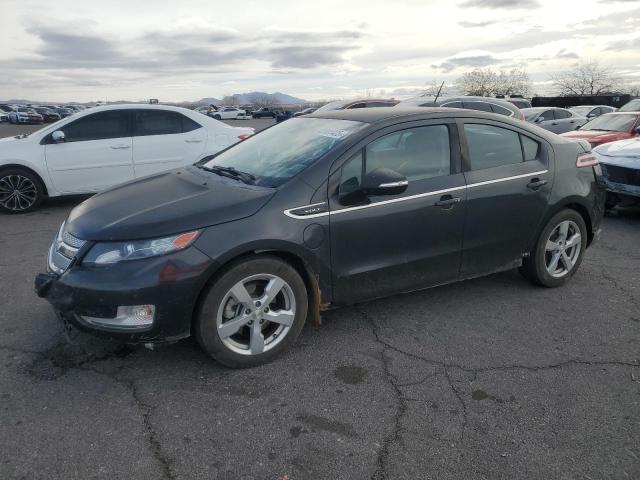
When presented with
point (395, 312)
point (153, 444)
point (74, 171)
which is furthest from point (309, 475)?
point (74, 171)

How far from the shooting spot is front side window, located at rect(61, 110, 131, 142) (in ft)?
25.0

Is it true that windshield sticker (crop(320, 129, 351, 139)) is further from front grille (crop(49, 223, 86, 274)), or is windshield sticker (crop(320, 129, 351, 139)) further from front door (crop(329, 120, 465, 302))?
front grille (crop(49, 223, 86, 274))

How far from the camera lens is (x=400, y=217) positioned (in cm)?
363

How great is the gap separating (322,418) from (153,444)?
872mm

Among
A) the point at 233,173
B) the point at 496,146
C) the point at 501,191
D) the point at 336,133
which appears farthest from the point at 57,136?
the point at 501,191

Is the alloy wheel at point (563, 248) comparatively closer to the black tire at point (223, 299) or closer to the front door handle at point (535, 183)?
the front door handle at point (535, 183)

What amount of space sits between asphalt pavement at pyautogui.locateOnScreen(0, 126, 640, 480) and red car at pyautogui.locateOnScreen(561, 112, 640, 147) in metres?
6.97

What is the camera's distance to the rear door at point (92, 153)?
7.55 meters

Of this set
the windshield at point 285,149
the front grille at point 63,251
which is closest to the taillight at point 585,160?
the windshield at point 285,149

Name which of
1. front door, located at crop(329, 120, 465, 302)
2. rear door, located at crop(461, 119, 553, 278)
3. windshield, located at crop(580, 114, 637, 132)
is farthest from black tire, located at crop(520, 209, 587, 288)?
windshield, located at crop(580, 114, 637, 132)

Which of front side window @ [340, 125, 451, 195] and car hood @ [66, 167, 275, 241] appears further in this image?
front side window @ [340, 125, 451, 195]

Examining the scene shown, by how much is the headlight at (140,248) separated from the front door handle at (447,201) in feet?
5.84

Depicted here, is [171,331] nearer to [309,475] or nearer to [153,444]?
[153,444]

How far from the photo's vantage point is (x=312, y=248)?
333cm
